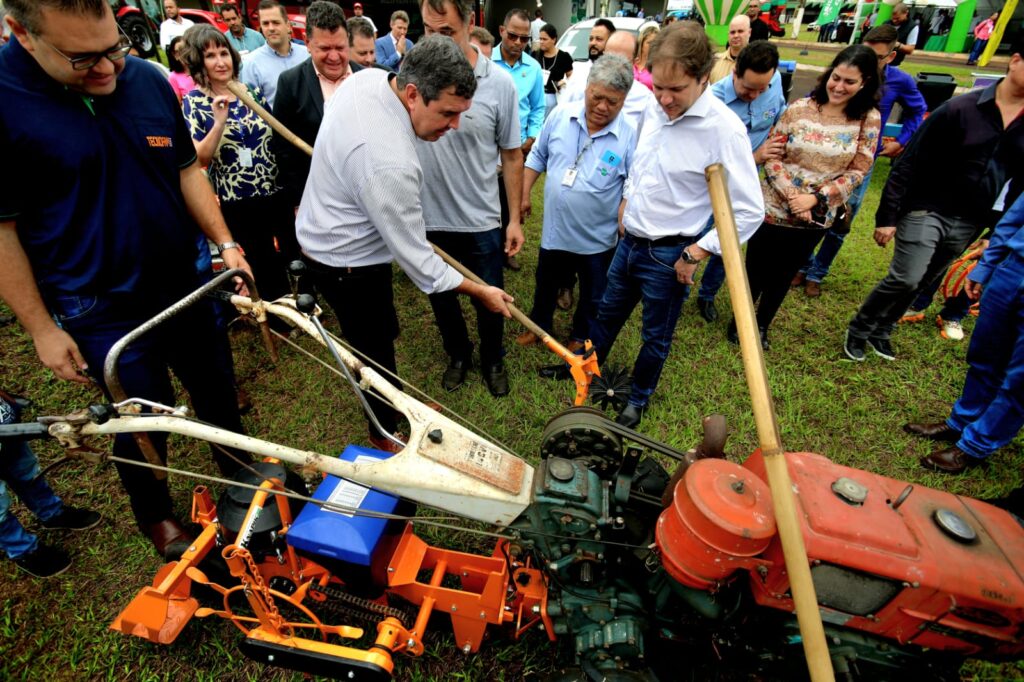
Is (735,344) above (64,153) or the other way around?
the other way around

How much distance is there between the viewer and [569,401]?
397cm

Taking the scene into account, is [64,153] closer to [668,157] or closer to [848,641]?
[668,157]

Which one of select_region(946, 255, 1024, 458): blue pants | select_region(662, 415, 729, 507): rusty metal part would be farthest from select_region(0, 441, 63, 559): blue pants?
select_region(946, 255, 1024, 458): blue pants

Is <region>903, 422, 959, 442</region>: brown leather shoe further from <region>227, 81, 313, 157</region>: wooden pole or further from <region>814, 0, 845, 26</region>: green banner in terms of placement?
<region>814, 0, 845, 26</region>: green banner

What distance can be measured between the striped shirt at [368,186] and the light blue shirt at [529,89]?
11.0ft

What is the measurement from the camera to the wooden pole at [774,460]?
1413 mm

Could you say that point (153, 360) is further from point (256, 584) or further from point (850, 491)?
point (850, 491)

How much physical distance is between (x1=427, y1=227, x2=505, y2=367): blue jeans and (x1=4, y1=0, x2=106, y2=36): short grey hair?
2016mm

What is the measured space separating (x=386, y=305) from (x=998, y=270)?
3.77 metres

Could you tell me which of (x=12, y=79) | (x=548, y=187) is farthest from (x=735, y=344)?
(x=12, y=79)

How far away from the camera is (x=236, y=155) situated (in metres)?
3.71

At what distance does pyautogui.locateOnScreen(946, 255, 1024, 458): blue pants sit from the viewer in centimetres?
305

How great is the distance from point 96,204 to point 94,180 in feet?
0.31

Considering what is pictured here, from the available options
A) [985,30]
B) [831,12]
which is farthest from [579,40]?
[831,12]
